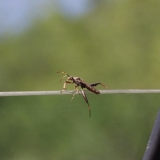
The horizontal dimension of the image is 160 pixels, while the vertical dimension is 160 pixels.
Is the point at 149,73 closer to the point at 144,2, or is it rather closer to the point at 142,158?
the point at 144,2

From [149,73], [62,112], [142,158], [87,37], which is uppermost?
[62,112]

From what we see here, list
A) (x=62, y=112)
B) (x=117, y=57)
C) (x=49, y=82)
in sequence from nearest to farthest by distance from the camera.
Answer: (x=62, y=112) < (x=49, y=82) < (x=117, y=57)

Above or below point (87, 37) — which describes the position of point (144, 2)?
above

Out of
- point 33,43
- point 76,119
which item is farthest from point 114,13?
point 76,119

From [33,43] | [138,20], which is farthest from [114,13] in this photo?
[33,43]

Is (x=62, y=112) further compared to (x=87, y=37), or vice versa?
(x=87, y=37)

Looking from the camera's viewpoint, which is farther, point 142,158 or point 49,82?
point 49,82

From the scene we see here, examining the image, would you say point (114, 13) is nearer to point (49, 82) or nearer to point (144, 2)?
point (144, 2)

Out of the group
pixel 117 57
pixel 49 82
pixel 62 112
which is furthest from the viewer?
pixel 117 57

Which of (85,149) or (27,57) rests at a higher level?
(85,149)
